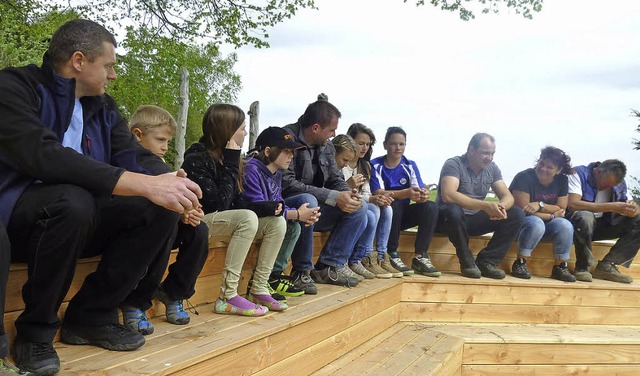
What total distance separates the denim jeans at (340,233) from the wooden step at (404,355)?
0.61 m

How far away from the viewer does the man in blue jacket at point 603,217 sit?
208 inches

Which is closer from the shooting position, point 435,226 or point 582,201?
point 435,226

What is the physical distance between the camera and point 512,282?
16.1 ft

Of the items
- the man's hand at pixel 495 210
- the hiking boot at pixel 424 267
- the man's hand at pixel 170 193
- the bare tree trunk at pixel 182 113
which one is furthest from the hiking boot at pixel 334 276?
the bare tree trunk at pixel 182 113

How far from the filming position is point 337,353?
335cm

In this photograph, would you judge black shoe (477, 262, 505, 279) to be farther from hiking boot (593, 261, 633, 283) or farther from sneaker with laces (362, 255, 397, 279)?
hiking boot (593, 261, 633, 283)

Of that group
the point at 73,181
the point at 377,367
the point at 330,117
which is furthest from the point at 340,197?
the point at 73,181

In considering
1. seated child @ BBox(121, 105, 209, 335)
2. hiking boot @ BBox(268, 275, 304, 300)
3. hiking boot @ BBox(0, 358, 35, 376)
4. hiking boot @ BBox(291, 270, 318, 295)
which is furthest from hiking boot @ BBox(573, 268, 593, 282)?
hiking boot @ BBox(0, 358, 35, 376)

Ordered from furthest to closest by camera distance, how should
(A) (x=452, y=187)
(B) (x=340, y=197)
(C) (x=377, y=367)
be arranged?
(A) (x=452, y=187), (B) (x=340, y=197), (C) (x=377, y=367)

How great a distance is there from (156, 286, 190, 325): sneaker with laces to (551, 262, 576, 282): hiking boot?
3.73 m

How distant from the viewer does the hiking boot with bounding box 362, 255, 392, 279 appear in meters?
4.43

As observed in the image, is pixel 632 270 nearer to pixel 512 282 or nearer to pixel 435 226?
pixel 512 282

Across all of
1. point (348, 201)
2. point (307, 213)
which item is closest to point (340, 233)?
point (348, 201)

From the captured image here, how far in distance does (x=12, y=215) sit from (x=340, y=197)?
91.0 inches
